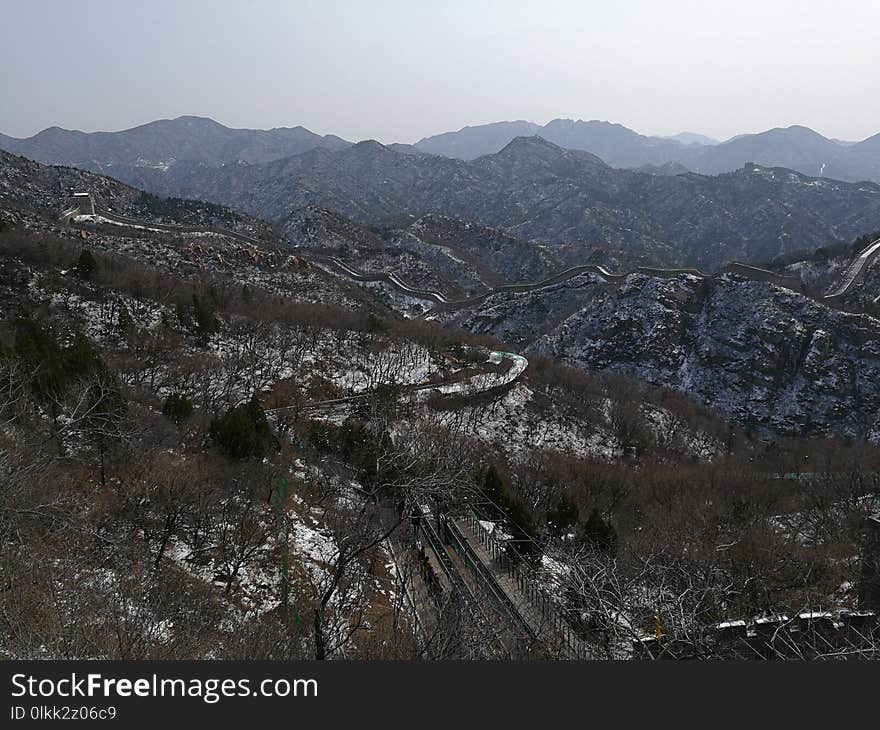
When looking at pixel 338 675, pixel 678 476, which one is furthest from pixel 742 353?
pixel 338 675

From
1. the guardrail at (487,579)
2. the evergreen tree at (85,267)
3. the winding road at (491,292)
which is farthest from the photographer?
the winding road at (491,292)

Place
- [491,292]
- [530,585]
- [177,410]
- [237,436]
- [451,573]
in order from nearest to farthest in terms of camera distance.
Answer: [530,585]
[451,573]
[237,436]
[177,410]
[491,292]

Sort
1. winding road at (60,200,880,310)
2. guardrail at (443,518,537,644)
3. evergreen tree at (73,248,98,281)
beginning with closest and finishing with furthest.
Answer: guardrail at (443,518,537,644)
evergreen tree at (73,248,98,281)
winding road at (60,200,880,310)

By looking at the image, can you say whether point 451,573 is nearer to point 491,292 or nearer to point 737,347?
point 737,347

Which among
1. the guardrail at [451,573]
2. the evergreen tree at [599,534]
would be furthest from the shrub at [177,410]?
the evergreen tree at [599,534]

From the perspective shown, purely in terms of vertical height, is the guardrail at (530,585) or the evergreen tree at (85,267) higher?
the evergreen tree at (85,267)

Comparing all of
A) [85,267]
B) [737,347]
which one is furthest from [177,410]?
[737,347]

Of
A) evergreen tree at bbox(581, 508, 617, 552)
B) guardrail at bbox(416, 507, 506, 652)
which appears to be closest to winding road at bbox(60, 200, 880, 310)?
evergreen tree at bbox(581, 508, 617, 552)

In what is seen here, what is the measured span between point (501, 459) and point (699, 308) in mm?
48506

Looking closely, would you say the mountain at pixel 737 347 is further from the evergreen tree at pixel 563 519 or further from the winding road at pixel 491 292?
the evergreen tree at pixel 563 519

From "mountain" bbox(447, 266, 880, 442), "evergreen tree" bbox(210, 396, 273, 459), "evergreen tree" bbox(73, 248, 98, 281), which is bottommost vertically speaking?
"mountain" bbox(447, 266, 880, 442)

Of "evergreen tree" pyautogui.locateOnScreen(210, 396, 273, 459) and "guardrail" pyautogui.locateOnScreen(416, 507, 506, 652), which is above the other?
"evergreen tree" pyautogui.locateOnScreen(210, 396, 273, 459)

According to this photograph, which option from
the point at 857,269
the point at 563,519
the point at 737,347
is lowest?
the point at 737,347

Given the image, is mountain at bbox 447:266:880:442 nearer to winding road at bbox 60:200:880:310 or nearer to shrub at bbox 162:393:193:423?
winding road at bbox 60:200:880:310
